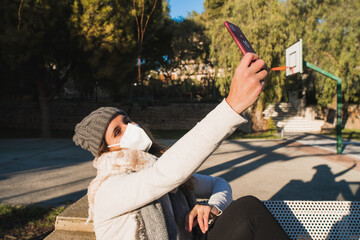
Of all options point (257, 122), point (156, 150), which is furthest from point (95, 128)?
point (257, 122)

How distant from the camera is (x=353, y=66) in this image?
16.6m

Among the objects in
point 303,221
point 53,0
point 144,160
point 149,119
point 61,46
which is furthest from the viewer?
point 149,119

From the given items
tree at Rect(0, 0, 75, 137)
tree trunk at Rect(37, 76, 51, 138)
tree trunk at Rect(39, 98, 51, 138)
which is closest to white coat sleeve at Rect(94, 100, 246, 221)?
tree at Rect(0, 0, 75, 137)

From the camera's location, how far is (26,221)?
351 cm

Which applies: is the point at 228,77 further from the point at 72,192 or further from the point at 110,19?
the point at 72,192

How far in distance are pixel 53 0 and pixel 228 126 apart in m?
12.8

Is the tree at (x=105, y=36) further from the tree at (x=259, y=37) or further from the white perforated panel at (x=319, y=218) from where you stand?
the white perforated panel at (x=319, y=218)

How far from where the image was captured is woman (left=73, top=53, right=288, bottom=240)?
2.95 ft

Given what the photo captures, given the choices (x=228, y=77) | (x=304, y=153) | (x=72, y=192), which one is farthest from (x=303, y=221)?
(x=228, y=77)

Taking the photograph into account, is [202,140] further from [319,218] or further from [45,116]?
[45,116]

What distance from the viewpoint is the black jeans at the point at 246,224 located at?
1452 millimetres

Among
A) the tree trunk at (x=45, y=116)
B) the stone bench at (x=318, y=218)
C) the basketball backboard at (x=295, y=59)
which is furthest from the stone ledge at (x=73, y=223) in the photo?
the tree trunk at (x=45, y=116)

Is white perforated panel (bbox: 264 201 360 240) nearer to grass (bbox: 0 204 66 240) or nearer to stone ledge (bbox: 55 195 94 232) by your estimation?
stone ledge (bbox: 55 195 94 232)

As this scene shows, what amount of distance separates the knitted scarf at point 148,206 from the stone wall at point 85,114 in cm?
2002
